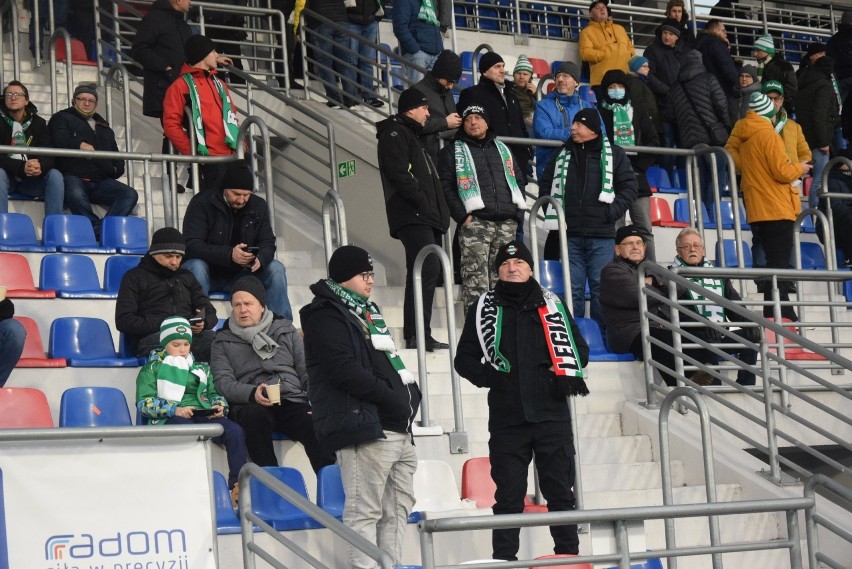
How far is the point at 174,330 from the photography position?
292 inches

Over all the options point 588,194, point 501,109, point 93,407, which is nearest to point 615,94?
point 501,109

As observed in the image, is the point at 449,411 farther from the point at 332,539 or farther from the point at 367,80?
the point at 367,80

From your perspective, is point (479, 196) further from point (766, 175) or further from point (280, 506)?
point (280, 506)

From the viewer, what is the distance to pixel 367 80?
1365 cm

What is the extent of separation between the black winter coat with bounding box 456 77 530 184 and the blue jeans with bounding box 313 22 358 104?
189cm

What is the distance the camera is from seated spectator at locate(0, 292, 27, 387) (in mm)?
7395

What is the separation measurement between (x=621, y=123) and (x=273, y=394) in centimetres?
529

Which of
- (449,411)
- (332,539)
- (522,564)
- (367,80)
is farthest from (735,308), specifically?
(367,80)

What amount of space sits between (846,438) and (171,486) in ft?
18.2

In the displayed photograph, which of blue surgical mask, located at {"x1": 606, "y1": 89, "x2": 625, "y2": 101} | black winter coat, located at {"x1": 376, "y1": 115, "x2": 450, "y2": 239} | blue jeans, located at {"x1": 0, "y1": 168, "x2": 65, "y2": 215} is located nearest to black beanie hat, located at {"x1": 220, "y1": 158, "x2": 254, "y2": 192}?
black winter coat, located at {"x1": 376, "y1": 115, "x2": 450, "y2": 239}

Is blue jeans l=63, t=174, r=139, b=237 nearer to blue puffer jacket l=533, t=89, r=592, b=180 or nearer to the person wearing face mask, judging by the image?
blue puffer jacket l=533, t=89, r=592, b=180

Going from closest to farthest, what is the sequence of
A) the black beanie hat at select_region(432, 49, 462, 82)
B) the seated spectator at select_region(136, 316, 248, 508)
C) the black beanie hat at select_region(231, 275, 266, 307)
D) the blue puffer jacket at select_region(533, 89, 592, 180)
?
the seated spectator at select_region(136, 316, 248, 508) → the black beanie hat at select_region(231, 275, 266, 307) → the black beanie hat at select_region(432, 49, 462, 82) → the blue puffer jacket at select_region(533, 89, 592, 180)

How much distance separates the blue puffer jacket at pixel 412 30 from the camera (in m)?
13.1

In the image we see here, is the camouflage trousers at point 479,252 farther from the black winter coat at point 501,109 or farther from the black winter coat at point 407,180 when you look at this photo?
the black winter coat at point 501,109
